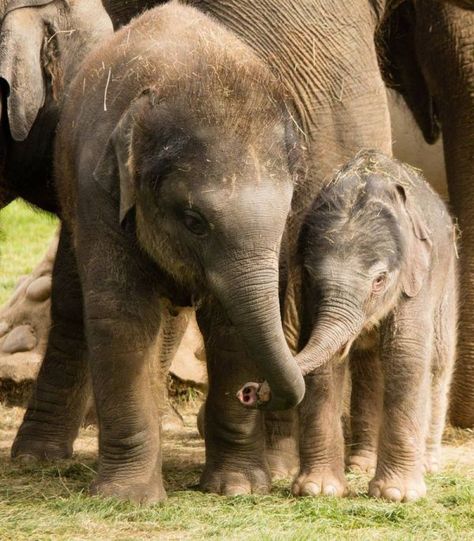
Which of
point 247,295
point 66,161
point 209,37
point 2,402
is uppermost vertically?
point 209,37

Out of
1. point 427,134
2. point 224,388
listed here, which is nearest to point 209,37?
point 224,388

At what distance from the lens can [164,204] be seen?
18.4ft

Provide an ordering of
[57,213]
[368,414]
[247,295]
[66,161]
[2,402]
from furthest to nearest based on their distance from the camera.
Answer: [2,402], [57,213], [368,414], [66,161], [247,295]

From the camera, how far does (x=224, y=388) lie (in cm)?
617

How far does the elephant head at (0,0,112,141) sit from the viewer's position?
6695 mm

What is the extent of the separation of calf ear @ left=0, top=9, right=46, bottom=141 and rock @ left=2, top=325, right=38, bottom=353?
2.45 metres

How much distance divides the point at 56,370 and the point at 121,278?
1.43 m

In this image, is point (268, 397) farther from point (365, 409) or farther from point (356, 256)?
point (365, 409)

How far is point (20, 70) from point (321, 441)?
6.24 feet

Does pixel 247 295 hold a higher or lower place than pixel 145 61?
lower

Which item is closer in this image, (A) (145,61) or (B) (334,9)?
(A) (145,61)

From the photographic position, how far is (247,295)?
543 centimetres

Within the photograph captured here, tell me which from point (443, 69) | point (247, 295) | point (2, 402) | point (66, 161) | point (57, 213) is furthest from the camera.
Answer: point (2, 402)

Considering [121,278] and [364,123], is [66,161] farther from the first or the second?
[364,123]
